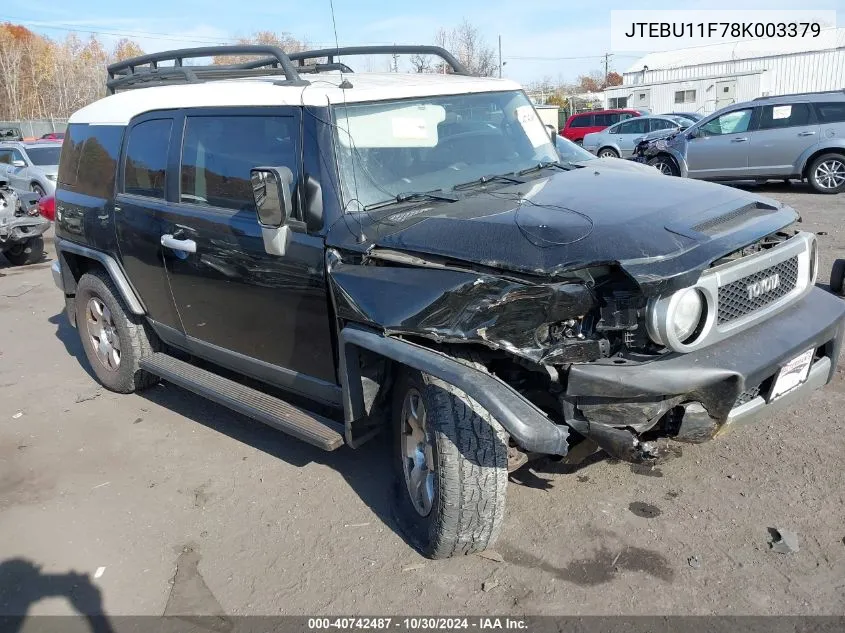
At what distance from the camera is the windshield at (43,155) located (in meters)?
16.6

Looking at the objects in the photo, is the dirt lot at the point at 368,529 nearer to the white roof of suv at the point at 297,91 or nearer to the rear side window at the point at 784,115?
the white roof of suv at the point at 297,91

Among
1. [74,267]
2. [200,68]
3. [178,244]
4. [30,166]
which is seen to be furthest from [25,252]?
[178,244]

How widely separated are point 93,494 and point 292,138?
7.56ft

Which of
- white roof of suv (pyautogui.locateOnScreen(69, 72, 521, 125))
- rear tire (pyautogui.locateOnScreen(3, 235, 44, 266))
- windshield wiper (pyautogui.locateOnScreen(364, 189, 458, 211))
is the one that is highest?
white roof of suv (pyautogui.locateOnScreen(69, 72, 521, 125))

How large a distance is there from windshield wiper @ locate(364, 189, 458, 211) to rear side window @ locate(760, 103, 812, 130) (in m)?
12.0

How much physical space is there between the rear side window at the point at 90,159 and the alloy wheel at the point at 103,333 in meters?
0.86

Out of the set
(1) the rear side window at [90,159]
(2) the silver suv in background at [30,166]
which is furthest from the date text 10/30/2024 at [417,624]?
(2) the silver suv in background at [30,166]

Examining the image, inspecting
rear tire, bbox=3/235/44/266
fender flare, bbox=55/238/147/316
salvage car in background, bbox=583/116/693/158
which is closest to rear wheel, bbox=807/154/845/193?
salvage car in background, bbox=583/116/693/158

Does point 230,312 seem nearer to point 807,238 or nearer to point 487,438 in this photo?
point 487,438

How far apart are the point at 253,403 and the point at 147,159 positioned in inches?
69.2

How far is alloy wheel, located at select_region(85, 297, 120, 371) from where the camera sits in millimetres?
5312

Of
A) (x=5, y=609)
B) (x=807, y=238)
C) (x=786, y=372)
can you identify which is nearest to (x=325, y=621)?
(x=5, y=609)

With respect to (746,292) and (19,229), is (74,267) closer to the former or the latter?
(746,292)

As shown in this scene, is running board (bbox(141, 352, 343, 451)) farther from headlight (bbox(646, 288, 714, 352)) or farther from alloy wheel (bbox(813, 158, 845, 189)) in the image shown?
alloy wheel (bbox(813, 158, 845, 189))
